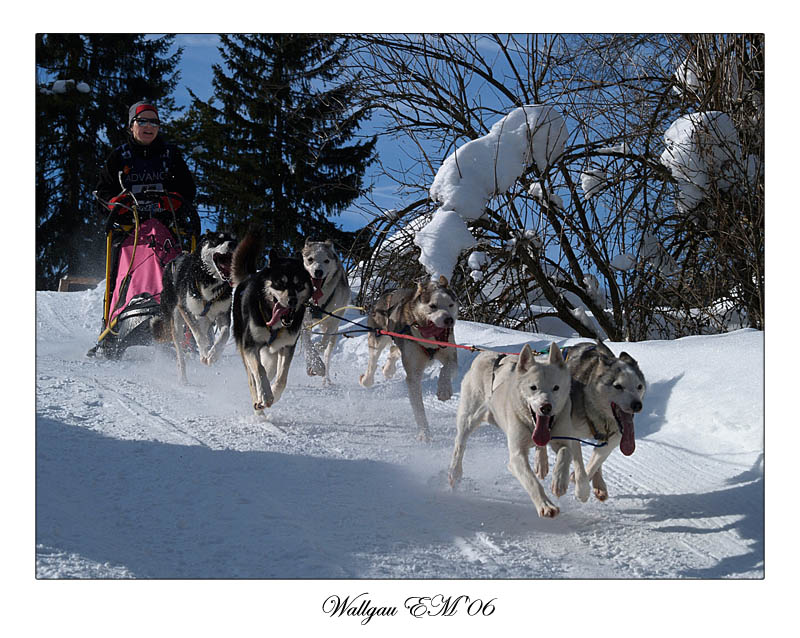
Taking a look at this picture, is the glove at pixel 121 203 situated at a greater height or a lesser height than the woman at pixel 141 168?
lesser

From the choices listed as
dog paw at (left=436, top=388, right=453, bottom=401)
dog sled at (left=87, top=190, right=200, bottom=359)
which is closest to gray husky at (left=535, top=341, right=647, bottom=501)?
dog paw at (left=436, top=388, right=453, bottom=401)

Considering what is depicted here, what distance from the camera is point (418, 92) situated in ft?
23.6

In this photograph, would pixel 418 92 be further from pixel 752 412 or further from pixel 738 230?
pixel 752 412

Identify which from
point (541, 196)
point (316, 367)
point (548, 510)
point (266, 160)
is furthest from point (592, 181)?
point (266, 160)

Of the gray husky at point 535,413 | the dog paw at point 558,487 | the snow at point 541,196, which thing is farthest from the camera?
the snow at point 541,196

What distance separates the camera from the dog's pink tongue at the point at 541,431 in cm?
287

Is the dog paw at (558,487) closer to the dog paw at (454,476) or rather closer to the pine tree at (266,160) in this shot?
the dog paw at (454,476)

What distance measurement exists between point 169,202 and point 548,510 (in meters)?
4.81

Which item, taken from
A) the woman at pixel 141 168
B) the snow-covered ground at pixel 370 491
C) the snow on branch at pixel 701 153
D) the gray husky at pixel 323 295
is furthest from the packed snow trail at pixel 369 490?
the woman at pixel 141 168

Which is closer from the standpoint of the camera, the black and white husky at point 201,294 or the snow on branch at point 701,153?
the snow on branch at point 701,153

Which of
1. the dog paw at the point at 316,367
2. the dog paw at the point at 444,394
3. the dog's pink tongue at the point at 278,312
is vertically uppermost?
the dog's pink tongue at the point at 278,312

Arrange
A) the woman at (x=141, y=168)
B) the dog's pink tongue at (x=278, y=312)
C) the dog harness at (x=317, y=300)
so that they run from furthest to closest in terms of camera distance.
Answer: the woman at (x=141, y=168) < the dog harness at (x=317, y=300) < the dog's pink tongue at (x=278, y=312)

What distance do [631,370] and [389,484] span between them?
4.51 feet

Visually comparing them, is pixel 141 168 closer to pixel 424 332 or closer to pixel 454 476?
pixel 424 332
